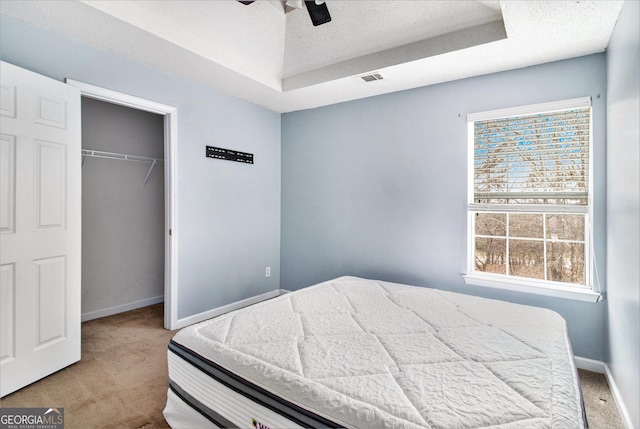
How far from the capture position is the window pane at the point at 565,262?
2531 millimetres

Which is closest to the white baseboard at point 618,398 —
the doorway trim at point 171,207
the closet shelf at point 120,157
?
the doorway trim at point 171,207

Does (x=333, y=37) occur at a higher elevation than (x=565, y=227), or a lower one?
higher

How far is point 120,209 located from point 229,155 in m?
1.42

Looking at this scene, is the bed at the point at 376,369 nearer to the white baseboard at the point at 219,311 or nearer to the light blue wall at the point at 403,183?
the light blue wall at the point at 403,183

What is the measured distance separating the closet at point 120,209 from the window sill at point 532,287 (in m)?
3.58

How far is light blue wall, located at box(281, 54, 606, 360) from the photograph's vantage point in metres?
2.49

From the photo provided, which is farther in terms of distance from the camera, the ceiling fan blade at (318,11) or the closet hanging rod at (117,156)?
the closet hanging rod at (117,156)

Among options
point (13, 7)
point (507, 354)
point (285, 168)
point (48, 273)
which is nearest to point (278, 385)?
point (507, 354)

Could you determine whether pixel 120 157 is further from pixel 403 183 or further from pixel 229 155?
pixel 403 183

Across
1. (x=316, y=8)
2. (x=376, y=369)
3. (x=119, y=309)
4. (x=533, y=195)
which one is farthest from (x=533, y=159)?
(x=119, y=309)

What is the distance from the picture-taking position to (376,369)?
52.9 inches

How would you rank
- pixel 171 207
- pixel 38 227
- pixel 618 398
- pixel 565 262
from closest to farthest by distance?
pixel 618 398 → pixel 38 227 → pixel 565 262 → pixel 171 207

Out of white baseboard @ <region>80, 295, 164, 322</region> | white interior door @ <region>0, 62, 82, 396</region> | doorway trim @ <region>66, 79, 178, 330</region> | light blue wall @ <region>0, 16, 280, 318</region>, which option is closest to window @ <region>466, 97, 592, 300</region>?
light blue wall @ <region>0, 16, 280, 318</region>

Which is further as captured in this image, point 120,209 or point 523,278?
point 120,209
